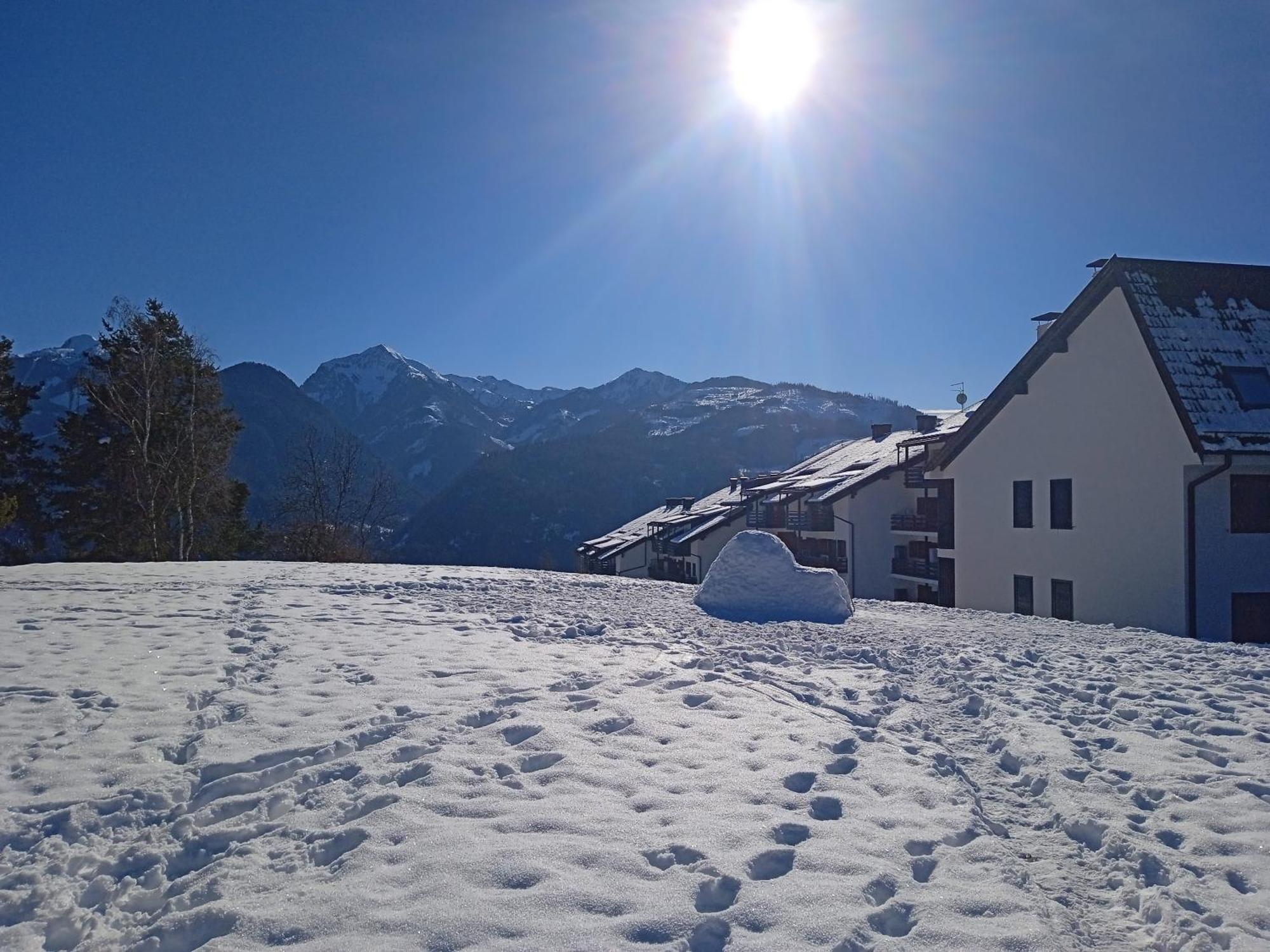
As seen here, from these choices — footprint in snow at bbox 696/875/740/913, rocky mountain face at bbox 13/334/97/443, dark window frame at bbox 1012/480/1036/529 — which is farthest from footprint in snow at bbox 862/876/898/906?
rocky mountain face at bbox 13/334/97/443

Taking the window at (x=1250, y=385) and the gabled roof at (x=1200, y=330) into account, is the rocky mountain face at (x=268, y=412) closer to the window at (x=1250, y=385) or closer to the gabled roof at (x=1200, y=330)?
the gabled roof at (x=1200, y=330)

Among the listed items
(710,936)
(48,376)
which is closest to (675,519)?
(710,936)

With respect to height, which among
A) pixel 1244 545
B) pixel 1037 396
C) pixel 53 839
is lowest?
pixel 53 839

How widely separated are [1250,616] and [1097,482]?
4205 millimetres

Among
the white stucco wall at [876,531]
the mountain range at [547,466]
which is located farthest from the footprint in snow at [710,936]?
the mountain range at [547,466]

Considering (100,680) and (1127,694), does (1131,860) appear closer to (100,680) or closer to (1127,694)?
(1127,694)

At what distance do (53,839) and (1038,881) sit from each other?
5.08 metres

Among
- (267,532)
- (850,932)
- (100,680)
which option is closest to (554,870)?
(850,932)

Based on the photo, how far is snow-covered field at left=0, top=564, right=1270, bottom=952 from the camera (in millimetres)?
3207

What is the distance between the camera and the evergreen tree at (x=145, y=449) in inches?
995

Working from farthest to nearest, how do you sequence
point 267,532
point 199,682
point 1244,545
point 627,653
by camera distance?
point 267,532 → point 1244,545 → point 627,653 → point 199,682

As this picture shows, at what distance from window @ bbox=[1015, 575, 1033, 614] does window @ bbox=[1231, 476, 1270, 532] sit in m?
5.45

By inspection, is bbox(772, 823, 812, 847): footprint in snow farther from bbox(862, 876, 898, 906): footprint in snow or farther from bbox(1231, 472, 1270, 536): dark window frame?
bbox(1231, 472, 1270, 536): dark window frame

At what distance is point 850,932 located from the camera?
10.1 feet
